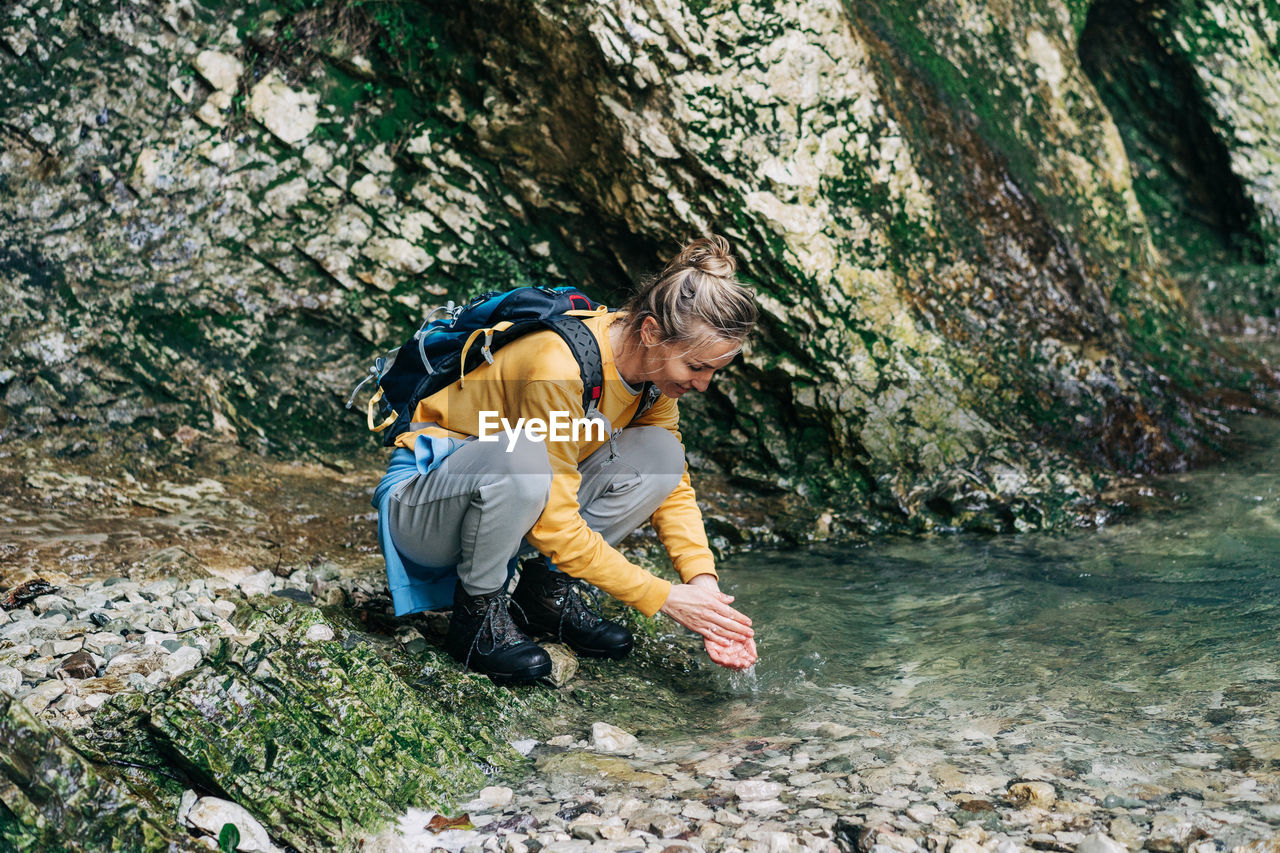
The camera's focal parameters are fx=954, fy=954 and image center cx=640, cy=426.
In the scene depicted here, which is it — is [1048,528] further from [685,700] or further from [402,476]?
[402,476]

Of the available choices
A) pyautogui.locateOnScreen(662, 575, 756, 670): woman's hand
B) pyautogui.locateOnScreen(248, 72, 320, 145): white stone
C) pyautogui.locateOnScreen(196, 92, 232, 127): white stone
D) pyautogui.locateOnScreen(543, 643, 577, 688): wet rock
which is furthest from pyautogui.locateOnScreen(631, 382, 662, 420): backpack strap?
pyautogui.locateOnScreen(196, 92, 232, 127): white stone

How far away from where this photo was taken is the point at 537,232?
558 centimetres

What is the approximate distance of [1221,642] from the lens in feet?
10.5

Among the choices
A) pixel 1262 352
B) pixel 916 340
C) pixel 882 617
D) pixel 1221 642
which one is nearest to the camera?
pixel 1221 642

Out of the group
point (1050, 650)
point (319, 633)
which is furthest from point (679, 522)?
point (1050, 650)

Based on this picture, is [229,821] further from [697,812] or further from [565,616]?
[565,616]

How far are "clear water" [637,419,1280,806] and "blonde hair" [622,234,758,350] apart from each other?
1.16m

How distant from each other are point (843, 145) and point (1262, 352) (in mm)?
4208

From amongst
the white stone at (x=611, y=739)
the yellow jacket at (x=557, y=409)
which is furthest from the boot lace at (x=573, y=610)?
the white stone at (x=611, y=739)

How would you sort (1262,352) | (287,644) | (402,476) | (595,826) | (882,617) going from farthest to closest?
(1262,352), (882,617), (402,476), (287,644), (595,826)

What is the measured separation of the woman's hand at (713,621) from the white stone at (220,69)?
14.0 ft

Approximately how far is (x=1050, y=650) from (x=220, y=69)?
202 inches

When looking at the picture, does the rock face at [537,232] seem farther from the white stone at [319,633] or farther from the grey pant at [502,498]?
the white stone at [319,633]

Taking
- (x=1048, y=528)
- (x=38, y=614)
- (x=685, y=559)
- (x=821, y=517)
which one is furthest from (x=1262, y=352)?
(x=38, y=614)
